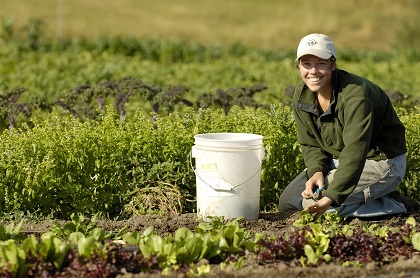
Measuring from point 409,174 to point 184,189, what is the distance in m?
1.97

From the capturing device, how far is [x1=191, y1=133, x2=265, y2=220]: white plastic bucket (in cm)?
562

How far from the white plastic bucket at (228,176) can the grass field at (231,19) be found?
96.6ft

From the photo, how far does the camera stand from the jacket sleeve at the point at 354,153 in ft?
16.8

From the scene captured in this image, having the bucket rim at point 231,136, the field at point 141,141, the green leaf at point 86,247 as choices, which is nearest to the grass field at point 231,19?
the field at point 141,141

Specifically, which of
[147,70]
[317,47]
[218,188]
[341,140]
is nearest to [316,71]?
[317,47]

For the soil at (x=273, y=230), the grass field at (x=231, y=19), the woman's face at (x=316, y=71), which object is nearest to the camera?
the soil at (x=273, y=230)

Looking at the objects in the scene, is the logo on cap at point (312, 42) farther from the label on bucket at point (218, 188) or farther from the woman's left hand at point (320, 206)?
the label on bucket at point (218, 188)

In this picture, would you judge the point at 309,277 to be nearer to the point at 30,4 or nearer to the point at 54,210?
the point at 54,210

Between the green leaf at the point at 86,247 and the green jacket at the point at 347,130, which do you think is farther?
the green jacket at the point at 347,130

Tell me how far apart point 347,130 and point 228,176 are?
969mm

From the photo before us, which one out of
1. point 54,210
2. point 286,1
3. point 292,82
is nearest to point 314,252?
point 54,210

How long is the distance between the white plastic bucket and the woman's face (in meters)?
0.61

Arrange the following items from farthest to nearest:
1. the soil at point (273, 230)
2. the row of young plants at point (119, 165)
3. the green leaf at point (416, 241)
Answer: the row of young plants at point (119, 165), the green leaf at point (416, 241), the soil at point (273, 230)

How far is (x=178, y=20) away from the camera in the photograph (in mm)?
43531
